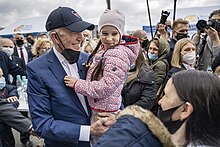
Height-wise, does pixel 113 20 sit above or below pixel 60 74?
above

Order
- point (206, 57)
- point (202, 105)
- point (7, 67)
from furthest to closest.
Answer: point (7, 67) → point (206, 57) → point (202, 105)

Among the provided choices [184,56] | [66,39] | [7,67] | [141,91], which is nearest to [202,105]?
[66,39]

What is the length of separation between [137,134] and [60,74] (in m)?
0.77

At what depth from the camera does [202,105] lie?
1.10 m

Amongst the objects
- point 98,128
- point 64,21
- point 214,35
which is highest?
point 64,21

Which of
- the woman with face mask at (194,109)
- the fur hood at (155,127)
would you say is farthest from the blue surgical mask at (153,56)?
the fur hood at (155,127)

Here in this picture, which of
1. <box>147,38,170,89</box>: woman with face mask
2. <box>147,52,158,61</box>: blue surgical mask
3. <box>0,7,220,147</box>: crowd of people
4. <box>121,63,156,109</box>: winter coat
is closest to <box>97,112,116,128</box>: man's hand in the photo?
<box>0,7,220,147</box>: crowd of people

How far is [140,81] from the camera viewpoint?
8.94 ft

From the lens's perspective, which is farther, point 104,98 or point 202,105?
point 104,98

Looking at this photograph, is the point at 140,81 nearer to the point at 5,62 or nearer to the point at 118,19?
the point at 118,19

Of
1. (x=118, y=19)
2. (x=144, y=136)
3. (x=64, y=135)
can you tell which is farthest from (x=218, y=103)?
(x=118, y=19)

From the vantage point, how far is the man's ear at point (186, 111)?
1116mm

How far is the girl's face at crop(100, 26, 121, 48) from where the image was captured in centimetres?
174

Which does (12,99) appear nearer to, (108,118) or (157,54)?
(157,54)
